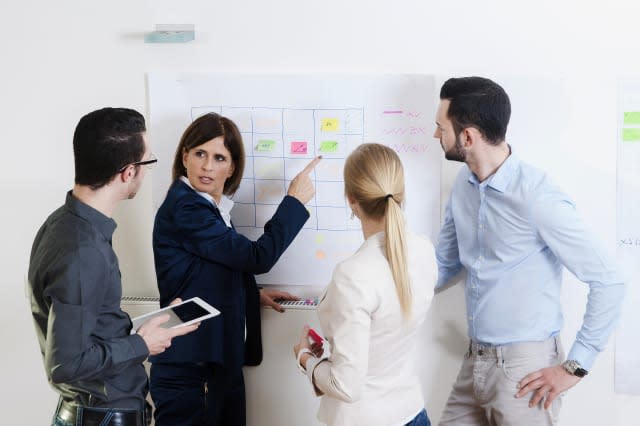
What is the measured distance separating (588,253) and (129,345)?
1.36m

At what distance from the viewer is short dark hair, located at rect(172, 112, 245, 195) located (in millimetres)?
2441

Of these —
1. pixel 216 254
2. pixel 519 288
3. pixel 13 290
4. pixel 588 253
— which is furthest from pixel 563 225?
pixel 13 290

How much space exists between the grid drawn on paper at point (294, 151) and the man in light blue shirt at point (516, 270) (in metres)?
0.44

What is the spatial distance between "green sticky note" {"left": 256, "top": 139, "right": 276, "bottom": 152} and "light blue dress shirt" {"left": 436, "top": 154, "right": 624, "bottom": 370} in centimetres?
74

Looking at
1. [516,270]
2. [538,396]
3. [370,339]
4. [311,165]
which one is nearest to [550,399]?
[538,396]

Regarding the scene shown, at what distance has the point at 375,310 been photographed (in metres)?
1.75

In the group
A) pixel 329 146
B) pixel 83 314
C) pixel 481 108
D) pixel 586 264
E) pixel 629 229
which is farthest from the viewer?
pixel 329 146

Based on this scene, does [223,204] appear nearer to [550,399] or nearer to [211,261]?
[211,261]

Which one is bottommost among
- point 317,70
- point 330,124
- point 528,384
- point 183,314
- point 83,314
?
point 528,384

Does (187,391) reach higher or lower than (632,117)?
lower

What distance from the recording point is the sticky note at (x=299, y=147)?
2586mm

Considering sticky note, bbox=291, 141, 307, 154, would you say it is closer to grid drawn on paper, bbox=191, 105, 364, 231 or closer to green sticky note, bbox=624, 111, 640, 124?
grid drawn on paper, bbox=191, 105, 364, 231

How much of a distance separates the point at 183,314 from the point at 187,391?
1.53ft

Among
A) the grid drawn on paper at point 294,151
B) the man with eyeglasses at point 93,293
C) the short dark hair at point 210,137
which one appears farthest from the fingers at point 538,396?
the short dark hair at point 210,137
